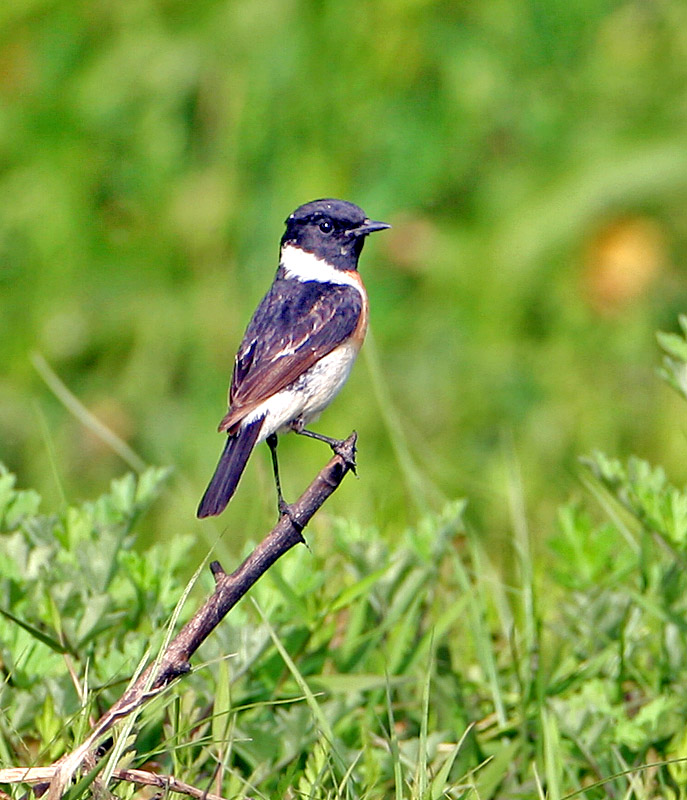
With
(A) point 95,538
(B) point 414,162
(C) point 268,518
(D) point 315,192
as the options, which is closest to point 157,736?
(A) point 95,538

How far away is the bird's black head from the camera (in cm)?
393

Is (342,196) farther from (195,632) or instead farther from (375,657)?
(195,632)

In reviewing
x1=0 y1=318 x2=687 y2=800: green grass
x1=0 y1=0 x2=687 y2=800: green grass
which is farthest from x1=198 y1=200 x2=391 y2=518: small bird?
x1=0 y1=0 x2=687 y2=800: green grass

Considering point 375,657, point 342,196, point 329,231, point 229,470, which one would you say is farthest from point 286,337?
point 342,196

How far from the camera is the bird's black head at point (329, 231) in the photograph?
3934mm

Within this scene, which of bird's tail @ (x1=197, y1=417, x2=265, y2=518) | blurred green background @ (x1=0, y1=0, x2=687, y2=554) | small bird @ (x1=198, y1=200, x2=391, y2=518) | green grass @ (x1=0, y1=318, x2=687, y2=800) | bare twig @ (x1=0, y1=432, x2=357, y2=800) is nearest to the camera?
bare twig @ (x1=0, y1=432, x2=357, y2=800)

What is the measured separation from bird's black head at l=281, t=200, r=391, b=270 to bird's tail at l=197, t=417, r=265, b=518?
807mm

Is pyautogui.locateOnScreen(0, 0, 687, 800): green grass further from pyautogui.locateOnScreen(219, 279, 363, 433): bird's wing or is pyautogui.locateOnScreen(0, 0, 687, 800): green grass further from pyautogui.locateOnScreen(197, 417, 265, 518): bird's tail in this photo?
pyautogui.locateOnScreen(197, 417, 265, 518): bird's tail

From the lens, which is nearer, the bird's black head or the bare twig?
the bare twig

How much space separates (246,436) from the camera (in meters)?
3.25

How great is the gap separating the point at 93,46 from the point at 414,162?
74.7 inches

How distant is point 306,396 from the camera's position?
340 cm

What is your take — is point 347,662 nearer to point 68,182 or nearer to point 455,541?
point 455,541

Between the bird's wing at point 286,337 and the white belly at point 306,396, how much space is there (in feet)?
0.09
